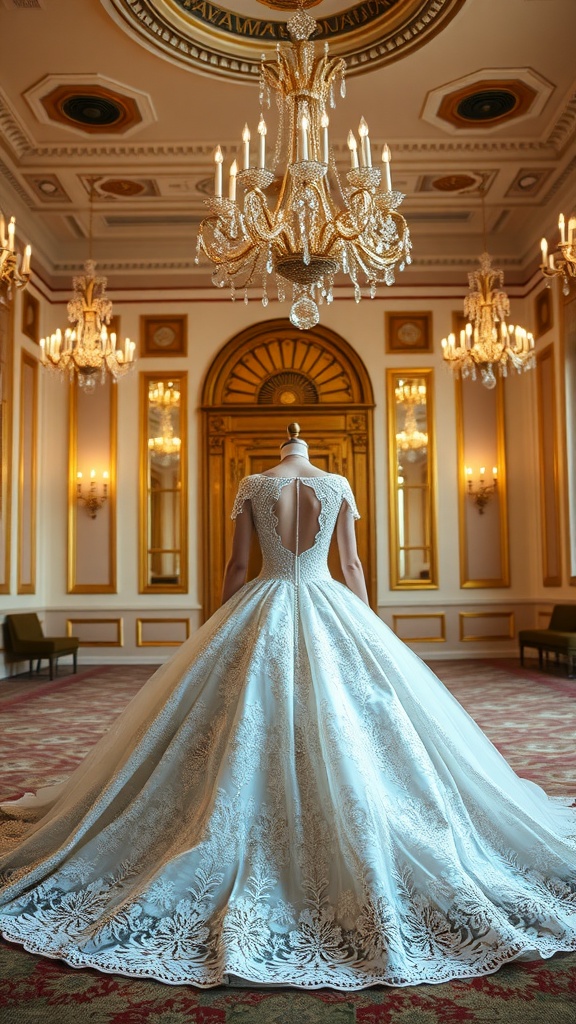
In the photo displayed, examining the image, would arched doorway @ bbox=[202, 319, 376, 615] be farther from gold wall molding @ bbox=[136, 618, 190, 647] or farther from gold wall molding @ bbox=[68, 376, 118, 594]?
gold wall molding @ bbox=[68, 376, 118, 594]

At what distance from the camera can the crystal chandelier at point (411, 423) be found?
10.5 meters

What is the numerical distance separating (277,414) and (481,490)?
255 cm

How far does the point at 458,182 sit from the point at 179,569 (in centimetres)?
516

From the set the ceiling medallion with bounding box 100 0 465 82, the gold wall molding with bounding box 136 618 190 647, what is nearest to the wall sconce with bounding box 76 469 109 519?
the gold wall molding with bounding box 136 618 190 647

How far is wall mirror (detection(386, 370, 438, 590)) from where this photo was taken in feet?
34.1

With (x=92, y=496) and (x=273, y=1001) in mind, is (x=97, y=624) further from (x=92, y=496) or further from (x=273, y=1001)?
(x=273, y=1001)

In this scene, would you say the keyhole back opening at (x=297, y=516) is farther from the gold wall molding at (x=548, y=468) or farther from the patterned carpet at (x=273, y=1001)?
the gold wall molding at (x=548, y=468)

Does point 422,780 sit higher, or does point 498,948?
point 422,780

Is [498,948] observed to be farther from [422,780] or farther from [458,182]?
[458,182]

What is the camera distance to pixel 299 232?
15.0 ft

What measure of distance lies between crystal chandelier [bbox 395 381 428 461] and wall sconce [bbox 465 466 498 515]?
0.64m

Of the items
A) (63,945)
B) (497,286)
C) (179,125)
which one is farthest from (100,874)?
(497,286)

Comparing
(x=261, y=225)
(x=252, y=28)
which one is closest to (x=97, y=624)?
(x=252, y=28)

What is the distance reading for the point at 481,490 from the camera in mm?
10453
